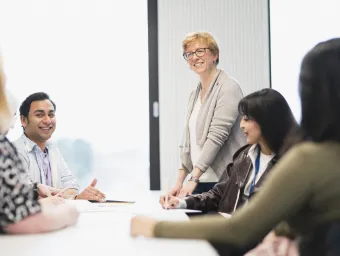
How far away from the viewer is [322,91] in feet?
3.13

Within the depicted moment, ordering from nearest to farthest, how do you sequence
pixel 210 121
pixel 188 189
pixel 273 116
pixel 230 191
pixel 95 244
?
pixel 95 244
pixel 273 116
pixel 230 191
pixel 188 189
pixel 210 121

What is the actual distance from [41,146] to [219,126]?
1135 mm

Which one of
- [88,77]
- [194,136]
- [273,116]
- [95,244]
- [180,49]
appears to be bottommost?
[95,244]

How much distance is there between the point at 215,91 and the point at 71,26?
2.01 meters

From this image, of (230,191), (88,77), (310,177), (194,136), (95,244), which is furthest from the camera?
(88,77)

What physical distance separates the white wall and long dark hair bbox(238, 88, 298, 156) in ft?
6.83

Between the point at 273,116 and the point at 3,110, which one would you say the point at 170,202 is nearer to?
the point at 273,116

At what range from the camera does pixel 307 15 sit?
4133mm

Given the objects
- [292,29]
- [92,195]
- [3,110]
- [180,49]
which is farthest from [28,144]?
[292,29]

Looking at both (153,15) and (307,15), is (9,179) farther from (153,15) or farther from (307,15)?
(307,15)

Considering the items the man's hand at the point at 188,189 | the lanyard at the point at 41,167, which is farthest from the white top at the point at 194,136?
the lanyard at the point at 41,167

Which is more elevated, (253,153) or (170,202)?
(253,153)

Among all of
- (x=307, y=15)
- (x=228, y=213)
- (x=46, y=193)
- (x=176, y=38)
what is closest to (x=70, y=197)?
(x=46, y=193)

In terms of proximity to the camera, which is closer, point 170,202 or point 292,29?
point 170,202
